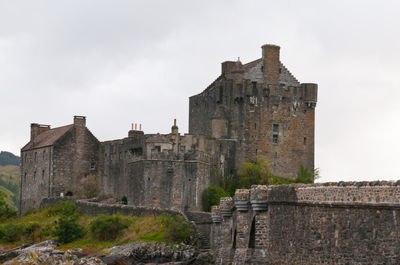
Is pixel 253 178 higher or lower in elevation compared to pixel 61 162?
lower

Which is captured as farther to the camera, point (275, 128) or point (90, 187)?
point (90, 187)

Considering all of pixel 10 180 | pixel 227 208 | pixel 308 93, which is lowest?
pixel 227 208

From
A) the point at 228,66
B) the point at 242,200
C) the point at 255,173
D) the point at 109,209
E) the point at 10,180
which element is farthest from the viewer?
the point at 10,180

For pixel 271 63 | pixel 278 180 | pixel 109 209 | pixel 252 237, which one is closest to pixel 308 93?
pixel 271 63

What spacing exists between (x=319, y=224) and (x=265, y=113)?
134 feet

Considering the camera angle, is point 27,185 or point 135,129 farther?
point 27,185

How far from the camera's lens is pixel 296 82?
6775cm

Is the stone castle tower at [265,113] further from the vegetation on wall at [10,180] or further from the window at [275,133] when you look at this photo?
the vegetation on wall at [10,180]

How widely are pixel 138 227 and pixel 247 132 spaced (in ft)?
59.8

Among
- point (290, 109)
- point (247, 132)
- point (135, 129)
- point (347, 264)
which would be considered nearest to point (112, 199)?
point (135, 129)

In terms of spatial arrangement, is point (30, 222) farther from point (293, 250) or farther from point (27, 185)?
point (293, 250)

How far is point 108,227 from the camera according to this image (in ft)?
167

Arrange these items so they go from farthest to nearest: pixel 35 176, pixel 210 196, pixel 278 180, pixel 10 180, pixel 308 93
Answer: pixel 10 180 < pixel 35 176 < pixel 308 93 < pixel 278 180 < pixel 210 196

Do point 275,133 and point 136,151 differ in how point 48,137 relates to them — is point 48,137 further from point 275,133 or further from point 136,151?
point 275,133
